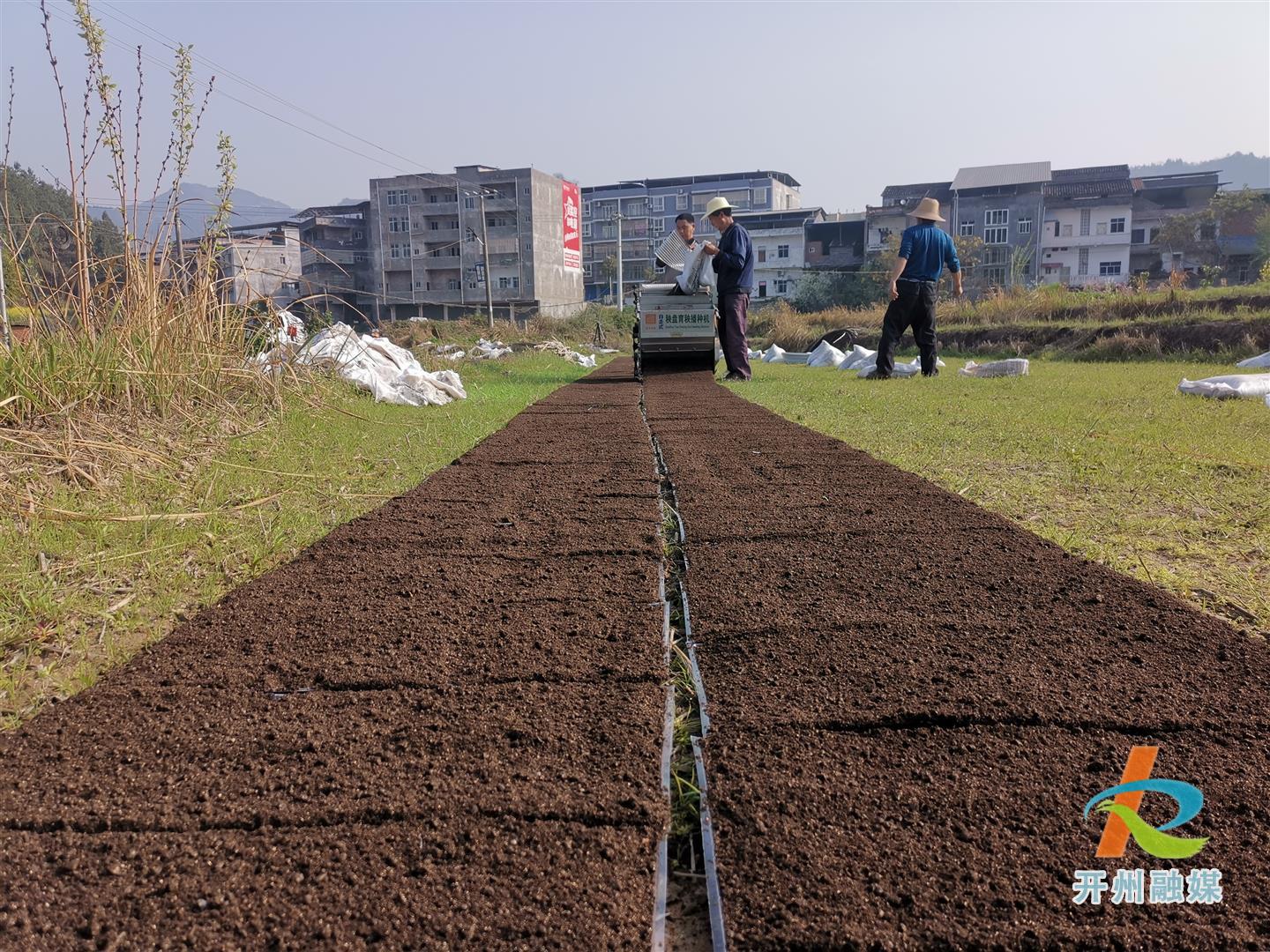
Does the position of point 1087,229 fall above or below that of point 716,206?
above

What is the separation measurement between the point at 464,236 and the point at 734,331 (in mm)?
50351

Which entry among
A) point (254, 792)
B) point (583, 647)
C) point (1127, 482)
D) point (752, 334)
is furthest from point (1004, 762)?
point (752, 334)

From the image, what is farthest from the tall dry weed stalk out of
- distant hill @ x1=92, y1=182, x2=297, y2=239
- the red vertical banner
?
the red vertical banner

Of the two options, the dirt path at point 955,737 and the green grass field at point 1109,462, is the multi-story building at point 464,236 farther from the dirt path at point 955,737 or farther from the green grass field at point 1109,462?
the dirt path at point 955,737

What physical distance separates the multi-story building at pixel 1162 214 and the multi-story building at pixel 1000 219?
5.46 metres

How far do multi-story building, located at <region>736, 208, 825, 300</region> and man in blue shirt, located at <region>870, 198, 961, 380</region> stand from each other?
48229 millimetres

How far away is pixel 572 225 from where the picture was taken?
63125mm

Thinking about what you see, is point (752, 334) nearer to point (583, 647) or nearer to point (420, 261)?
point (583, 647)

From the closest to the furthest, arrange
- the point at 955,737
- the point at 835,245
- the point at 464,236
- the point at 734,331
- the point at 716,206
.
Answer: the point at 955,737, the point at 716,206, the point at 734,331, the point at 835,245, the point at 464,236

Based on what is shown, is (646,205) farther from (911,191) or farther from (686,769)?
(686,769)

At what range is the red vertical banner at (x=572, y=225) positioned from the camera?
6169cm

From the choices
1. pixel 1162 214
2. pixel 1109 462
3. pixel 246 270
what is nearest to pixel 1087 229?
pixel 1162 214

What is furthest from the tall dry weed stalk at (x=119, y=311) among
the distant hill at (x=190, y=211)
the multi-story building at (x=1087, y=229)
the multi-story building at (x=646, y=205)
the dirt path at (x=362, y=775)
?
the multi-story building at (x=646, y=205)

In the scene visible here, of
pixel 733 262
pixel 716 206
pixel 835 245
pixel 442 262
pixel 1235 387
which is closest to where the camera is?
pixel 1235 387
